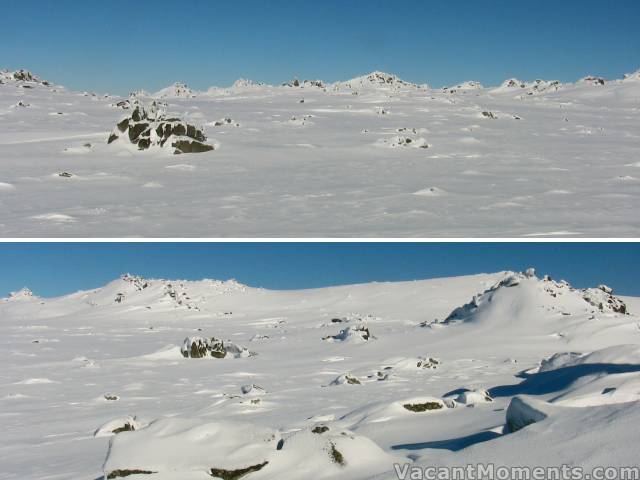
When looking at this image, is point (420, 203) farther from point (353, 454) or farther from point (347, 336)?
point (347, 336)

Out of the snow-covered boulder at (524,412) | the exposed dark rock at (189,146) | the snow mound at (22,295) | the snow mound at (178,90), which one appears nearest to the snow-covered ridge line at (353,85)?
the snow mound at (178,90)

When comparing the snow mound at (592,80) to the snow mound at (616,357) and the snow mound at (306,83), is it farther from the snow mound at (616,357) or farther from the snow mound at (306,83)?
the snow mound at (616,357)

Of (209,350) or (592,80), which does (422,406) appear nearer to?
(209,350)

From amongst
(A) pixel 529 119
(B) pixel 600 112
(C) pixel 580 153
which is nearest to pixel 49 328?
(C) pixel 580 153

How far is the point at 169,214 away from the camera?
1085 cm

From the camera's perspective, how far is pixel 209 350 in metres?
18.4

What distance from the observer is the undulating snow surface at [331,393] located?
5.11 m

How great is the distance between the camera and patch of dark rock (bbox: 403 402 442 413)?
24.9ft

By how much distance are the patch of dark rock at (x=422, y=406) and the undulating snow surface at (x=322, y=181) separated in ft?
8.47

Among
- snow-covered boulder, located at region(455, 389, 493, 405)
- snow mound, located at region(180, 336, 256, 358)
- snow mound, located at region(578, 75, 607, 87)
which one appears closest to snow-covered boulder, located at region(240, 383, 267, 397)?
snow-covered boulder, located at region(455, 389, 493, 405)

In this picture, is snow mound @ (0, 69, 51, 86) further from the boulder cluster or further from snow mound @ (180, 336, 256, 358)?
snow mound @ (180, 336, 256, 358)

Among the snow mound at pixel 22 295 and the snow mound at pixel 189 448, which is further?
the snow mound at pixel 22 295

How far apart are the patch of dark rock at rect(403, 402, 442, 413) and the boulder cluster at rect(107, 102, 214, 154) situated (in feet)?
42.4

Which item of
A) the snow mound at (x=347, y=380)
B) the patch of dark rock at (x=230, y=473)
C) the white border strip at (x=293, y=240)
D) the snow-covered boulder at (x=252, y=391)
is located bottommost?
the snow mound at (x=347, y=380)
